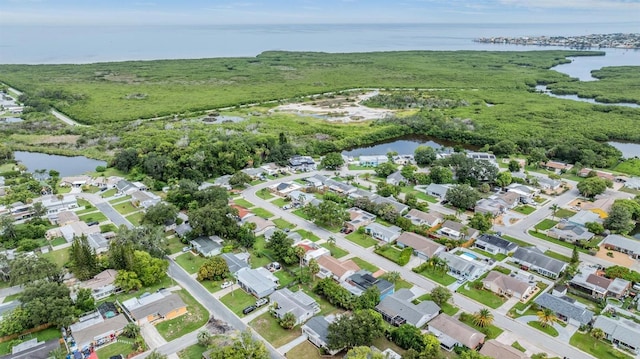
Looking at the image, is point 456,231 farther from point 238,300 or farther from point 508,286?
point 238,300

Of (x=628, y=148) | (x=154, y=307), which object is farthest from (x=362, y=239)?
(x=628, y=148)

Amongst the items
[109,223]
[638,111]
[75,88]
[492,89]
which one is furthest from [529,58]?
[109,223]

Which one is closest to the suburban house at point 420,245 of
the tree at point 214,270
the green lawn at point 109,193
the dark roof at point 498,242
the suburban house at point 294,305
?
the dark roof at point 498,242

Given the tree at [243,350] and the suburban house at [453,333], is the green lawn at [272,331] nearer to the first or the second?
the tree at [243,350]

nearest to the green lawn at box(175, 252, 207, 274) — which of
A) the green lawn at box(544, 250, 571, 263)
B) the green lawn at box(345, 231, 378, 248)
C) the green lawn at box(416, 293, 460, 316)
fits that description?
the green lawn at box(345, 231, 378, 248)

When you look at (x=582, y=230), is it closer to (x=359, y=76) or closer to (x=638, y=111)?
(x=638, y=111)

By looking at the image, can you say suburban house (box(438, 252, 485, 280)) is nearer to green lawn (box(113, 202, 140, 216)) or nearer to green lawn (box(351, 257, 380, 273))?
green lawn (box(351, 257, 380, 273))
